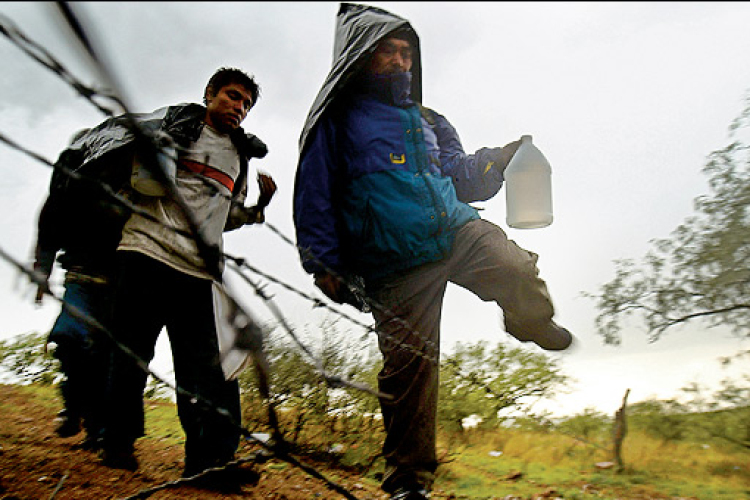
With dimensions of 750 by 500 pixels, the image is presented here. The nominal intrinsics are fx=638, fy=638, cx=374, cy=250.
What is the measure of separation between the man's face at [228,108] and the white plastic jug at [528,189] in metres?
1.21

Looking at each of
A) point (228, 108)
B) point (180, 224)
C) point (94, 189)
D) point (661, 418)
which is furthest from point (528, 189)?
point (661, 418)

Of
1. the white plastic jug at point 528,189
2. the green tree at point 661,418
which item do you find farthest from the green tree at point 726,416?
the white plastic jug at point 528,189

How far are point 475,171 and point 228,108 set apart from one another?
3.46ft

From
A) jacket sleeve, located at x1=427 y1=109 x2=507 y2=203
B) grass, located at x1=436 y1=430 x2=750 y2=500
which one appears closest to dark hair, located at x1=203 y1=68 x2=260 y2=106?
jacket sleeve, located at x1=427 y1=109 x2=507 y2=203

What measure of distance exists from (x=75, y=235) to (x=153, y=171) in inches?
94.0

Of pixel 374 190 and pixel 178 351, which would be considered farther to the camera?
pixel 178 351

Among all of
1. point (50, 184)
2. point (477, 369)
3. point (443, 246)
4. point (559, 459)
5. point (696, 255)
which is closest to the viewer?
point (443, 246)

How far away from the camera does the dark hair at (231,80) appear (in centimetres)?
266

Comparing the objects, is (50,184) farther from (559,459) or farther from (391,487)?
(559,459)

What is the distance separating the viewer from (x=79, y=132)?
286 centimetres

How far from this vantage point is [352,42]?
8.46 ft

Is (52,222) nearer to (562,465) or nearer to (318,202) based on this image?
(318,202)

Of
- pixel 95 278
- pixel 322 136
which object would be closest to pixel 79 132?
pixel 95 278

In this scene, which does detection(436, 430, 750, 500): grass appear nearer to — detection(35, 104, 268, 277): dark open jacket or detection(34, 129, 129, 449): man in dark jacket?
detection(34, 129, 129, 449): man in dark jacket
